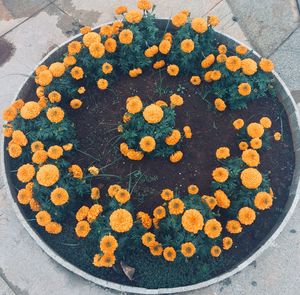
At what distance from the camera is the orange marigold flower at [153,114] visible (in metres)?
3.71

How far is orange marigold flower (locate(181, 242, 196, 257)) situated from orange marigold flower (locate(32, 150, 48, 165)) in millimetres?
1797

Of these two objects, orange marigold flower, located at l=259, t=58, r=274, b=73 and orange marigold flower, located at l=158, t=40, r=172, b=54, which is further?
orange marigold flower, located at l=158, t=40, r=172, b=54

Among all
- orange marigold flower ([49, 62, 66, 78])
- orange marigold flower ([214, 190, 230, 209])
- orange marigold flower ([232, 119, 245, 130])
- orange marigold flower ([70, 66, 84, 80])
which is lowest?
orange marigold flower ([214, 190, 230, 209])

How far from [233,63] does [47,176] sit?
2.64 m

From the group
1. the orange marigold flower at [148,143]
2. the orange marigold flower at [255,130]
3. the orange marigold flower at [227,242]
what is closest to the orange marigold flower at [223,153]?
the orange marigold flower at [255,130]

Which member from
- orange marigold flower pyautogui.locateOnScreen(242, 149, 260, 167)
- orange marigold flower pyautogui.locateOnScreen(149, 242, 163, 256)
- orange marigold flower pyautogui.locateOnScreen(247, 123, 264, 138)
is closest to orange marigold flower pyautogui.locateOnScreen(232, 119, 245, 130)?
orange marigold flower pyautogui.locateOnScreen(247, 123, 264, 138)

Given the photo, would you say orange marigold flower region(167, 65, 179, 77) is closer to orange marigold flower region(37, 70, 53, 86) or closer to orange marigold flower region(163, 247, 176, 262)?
orange marigold flower region(37, 70, 53, 86)

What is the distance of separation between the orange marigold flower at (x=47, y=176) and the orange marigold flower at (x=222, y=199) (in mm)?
1775

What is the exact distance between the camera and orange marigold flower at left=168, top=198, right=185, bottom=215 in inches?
135

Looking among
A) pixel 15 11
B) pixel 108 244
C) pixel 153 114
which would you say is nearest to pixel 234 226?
pixel 108 244

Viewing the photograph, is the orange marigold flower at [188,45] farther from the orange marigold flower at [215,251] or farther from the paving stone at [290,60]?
the orange marigold flower at [215,251]

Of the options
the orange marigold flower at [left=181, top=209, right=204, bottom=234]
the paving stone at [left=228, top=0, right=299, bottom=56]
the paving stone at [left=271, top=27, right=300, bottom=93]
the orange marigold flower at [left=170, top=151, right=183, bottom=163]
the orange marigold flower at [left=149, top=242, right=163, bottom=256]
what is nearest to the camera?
the orange marigold flower at [left=181, top=209, right=204, bottom=234]

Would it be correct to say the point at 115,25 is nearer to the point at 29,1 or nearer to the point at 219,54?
the point at 219,54

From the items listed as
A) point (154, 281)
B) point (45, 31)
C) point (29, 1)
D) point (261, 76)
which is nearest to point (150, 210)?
point (154, 281)
